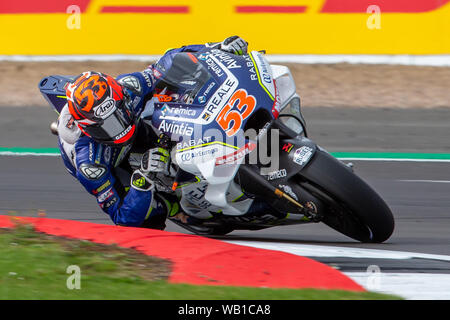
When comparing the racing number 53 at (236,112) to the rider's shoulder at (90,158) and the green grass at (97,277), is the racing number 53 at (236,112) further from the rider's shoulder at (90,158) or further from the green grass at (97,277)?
the rider's shoulder at (90,158)

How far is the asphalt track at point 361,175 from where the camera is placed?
6.12 metres

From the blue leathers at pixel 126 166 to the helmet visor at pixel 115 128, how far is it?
18cm

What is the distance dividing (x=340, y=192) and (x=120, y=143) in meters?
1.47

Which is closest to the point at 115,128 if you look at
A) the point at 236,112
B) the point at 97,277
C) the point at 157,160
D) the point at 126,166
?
A: the point at 157,160

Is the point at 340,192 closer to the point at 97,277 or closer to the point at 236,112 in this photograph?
the point at 236,112

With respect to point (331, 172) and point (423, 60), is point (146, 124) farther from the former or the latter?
point (423, 60)

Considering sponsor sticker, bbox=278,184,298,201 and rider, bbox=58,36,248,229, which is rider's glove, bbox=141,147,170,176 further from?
sponsor sticker, bbox=278,184,298,201

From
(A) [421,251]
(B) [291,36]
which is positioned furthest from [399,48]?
(A) [421,251]

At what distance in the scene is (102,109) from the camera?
5.15 metres

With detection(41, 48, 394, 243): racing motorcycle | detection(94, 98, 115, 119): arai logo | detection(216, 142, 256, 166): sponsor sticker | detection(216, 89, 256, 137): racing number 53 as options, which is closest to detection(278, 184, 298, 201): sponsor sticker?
detection(41, 48, 394, 243): racing motorcycle

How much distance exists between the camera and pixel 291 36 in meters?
12.1

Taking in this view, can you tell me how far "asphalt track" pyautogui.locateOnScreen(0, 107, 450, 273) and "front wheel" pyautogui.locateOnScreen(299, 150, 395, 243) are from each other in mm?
294

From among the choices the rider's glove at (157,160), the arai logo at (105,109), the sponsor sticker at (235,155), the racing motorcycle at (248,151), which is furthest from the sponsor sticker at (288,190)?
the arai logo at (105,109)
